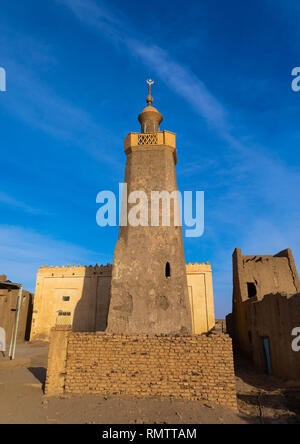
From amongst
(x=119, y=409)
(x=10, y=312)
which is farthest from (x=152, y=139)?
(x=10, y=312)

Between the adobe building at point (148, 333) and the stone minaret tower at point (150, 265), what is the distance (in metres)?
0.03

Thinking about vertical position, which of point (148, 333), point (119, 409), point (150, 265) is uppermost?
point (150, 265)

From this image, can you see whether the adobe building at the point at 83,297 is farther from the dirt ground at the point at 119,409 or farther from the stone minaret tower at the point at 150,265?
the dirt ground at the point at 119,409

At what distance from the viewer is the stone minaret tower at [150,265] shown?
10242mm

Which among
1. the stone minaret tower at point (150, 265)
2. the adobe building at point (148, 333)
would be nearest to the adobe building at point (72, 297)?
the stone minaret tower at point (150, 265)

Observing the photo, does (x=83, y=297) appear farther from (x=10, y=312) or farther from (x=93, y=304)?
(x=10, y=312)

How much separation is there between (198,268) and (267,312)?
21.8 ft

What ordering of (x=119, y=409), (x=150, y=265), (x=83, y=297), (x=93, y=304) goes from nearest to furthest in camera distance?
(x=119, y=409), (x=150, y=265), (x=93, y=304), (x=83, y=297)

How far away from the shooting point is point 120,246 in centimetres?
1148

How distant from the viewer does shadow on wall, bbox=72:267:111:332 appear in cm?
1877

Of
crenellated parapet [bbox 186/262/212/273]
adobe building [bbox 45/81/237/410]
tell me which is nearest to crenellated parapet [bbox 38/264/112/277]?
crenellated parapet [bbox 186/262/212/273]

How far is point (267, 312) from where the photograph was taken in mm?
12477
